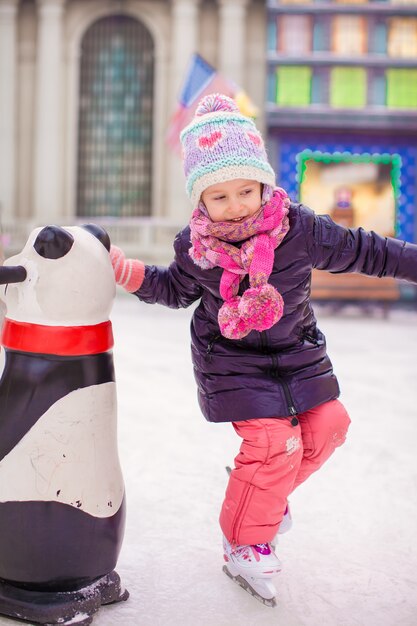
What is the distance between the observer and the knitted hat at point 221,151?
4.38 feet

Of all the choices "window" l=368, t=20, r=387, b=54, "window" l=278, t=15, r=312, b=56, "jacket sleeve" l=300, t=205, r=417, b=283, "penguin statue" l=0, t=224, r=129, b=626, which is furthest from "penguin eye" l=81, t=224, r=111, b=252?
"window" l=368, t=20, r=387, b=54

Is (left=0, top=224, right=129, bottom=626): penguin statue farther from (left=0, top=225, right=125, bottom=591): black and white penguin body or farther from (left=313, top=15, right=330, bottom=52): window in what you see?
(left=313, top=15, right=330, bottom=52): window

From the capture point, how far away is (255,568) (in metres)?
1.31

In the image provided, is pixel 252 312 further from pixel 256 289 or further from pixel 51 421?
pixel 51 421

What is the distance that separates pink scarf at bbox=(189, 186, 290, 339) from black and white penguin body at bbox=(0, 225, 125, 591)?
25cm

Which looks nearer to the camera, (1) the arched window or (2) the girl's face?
(2) the girl's face

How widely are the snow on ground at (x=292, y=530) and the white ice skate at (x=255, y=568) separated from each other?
0.07ft

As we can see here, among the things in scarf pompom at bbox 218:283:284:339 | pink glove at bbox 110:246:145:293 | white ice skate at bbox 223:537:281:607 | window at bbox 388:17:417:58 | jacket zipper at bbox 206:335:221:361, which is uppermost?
window at bbox 388:17:417:58

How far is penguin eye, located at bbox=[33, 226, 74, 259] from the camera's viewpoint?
1168 millimetres

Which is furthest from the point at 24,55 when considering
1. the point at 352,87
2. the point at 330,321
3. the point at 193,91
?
the point at 330,321

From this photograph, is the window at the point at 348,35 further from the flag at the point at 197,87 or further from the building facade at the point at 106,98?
the flag at the point at 197,87

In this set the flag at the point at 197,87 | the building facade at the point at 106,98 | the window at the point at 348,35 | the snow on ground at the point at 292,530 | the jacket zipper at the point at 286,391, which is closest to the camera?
the snow on ground at the point at 292,530

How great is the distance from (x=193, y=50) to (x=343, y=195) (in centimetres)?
311

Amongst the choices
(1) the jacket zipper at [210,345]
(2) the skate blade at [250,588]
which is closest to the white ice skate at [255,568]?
(2) the skate blade at [250,588]
